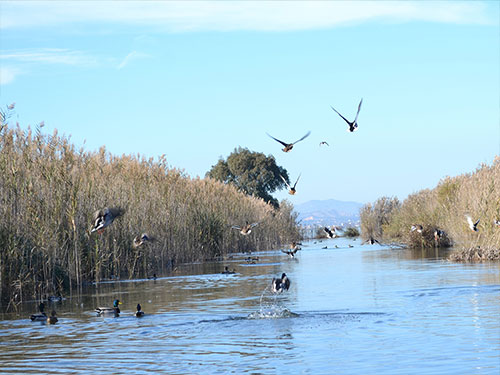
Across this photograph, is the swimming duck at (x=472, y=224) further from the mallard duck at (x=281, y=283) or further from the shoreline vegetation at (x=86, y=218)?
the mallard duck at (x=281, y=283)

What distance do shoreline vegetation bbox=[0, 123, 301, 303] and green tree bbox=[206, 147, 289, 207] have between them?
37.3m

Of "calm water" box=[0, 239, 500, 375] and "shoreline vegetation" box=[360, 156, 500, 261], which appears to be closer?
"calm water" box=[0, 239, 500, 375]

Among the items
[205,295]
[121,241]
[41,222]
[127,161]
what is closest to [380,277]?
[205,295]

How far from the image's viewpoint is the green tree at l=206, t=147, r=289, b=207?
73250 millimetres

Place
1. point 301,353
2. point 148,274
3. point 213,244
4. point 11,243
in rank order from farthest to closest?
point 213,244 < point 148,274 < point 11,243 < point 301,353

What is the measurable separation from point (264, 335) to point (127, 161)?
19237 mm

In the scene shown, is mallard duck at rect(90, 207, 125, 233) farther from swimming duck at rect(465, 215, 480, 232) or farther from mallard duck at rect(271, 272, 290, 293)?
swimming duck at rect(465, 215, 480, 232)

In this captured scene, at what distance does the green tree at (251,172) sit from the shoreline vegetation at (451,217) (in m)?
18.7

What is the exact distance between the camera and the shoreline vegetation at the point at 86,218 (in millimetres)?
17469

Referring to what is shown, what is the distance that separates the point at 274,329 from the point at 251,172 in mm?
60910

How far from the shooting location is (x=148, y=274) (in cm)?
2505

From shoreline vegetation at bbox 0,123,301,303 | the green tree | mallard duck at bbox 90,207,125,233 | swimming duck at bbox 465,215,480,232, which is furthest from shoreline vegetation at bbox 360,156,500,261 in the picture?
the green tree

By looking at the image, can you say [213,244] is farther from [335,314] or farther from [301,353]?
[301,353]

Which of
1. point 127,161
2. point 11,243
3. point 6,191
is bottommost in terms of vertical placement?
point 11,243
